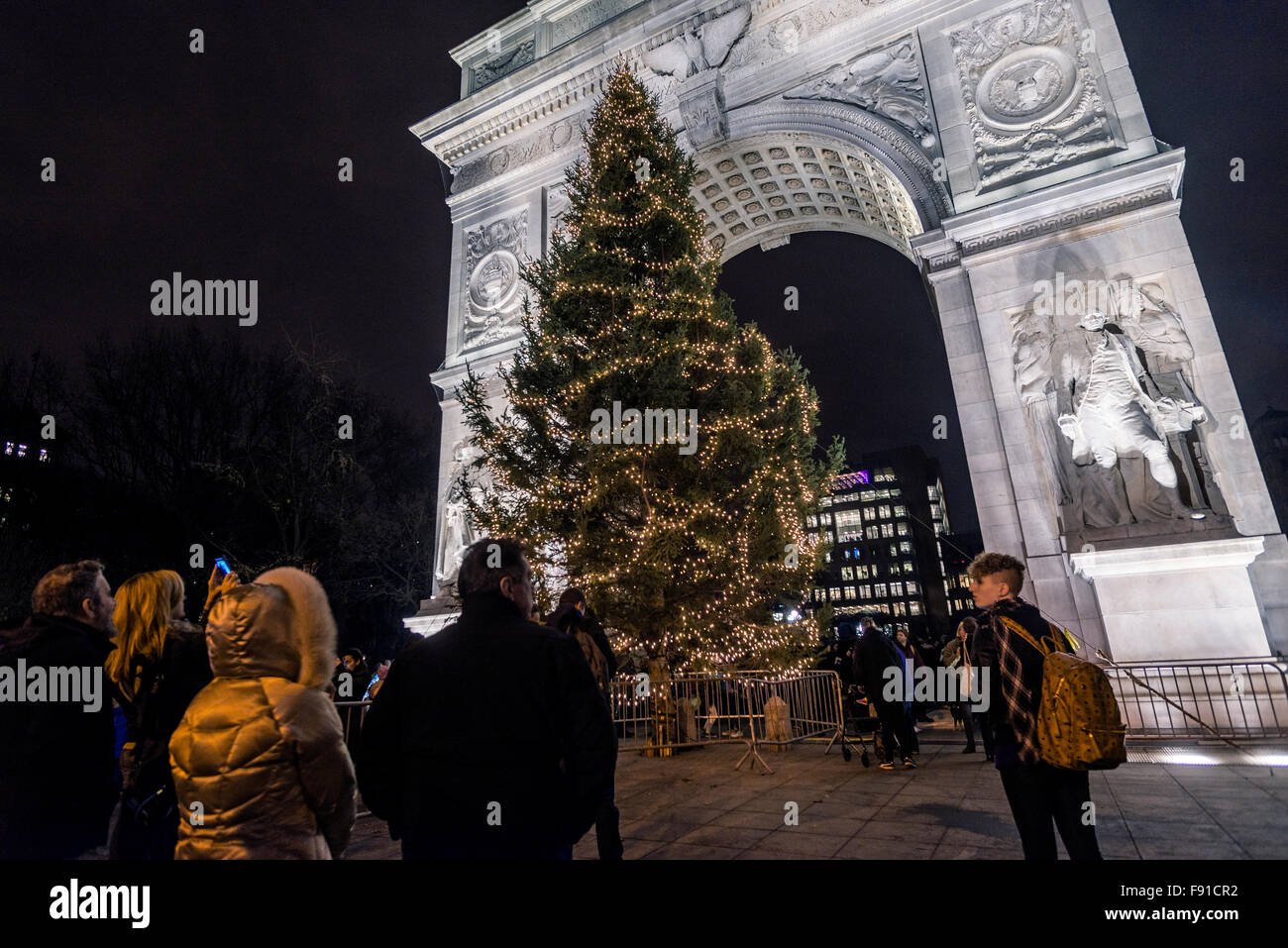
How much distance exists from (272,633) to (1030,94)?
1513 centimetres

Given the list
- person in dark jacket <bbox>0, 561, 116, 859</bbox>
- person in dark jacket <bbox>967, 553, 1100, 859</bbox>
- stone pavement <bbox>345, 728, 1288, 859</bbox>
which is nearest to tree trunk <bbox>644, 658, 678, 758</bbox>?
stone pavement <bbox>345, 728, 1288, 859</bbox>

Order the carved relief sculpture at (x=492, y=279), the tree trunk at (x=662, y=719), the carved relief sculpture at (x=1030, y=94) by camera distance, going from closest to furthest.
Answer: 1. the tree trunk at (x=662, y=719)
2. the carved relief sculpture at (x=1030, y=94)
3. the carved relief sculpture at (x=492, y=279)

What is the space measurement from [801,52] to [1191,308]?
33.2ft

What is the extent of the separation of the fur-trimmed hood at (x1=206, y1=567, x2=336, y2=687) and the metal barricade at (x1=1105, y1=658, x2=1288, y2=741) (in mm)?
8558

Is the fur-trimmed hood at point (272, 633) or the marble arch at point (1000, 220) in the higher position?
the marble arch at point (1000, 220)

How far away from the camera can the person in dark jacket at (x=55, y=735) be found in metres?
2.56

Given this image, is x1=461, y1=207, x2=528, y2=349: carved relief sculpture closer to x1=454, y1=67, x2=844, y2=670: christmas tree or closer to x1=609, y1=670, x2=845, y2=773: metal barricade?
x1=454, y1=67, x2=844, y2=670: christmas tree

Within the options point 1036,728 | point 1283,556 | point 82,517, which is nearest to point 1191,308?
point 1283,556

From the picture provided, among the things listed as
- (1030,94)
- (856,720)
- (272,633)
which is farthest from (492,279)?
(272,633)

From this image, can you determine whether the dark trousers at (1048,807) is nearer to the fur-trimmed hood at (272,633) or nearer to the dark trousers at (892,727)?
the fur-trimmed hood at (272,633)

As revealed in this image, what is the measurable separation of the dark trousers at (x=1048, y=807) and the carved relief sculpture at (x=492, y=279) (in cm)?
1481

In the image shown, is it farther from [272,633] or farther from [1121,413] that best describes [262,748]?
[1121,413]

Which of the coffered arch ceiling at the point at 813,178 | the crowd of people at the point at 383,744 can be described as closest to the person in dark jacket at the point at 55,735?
the crowd of people at the point at 383,744
